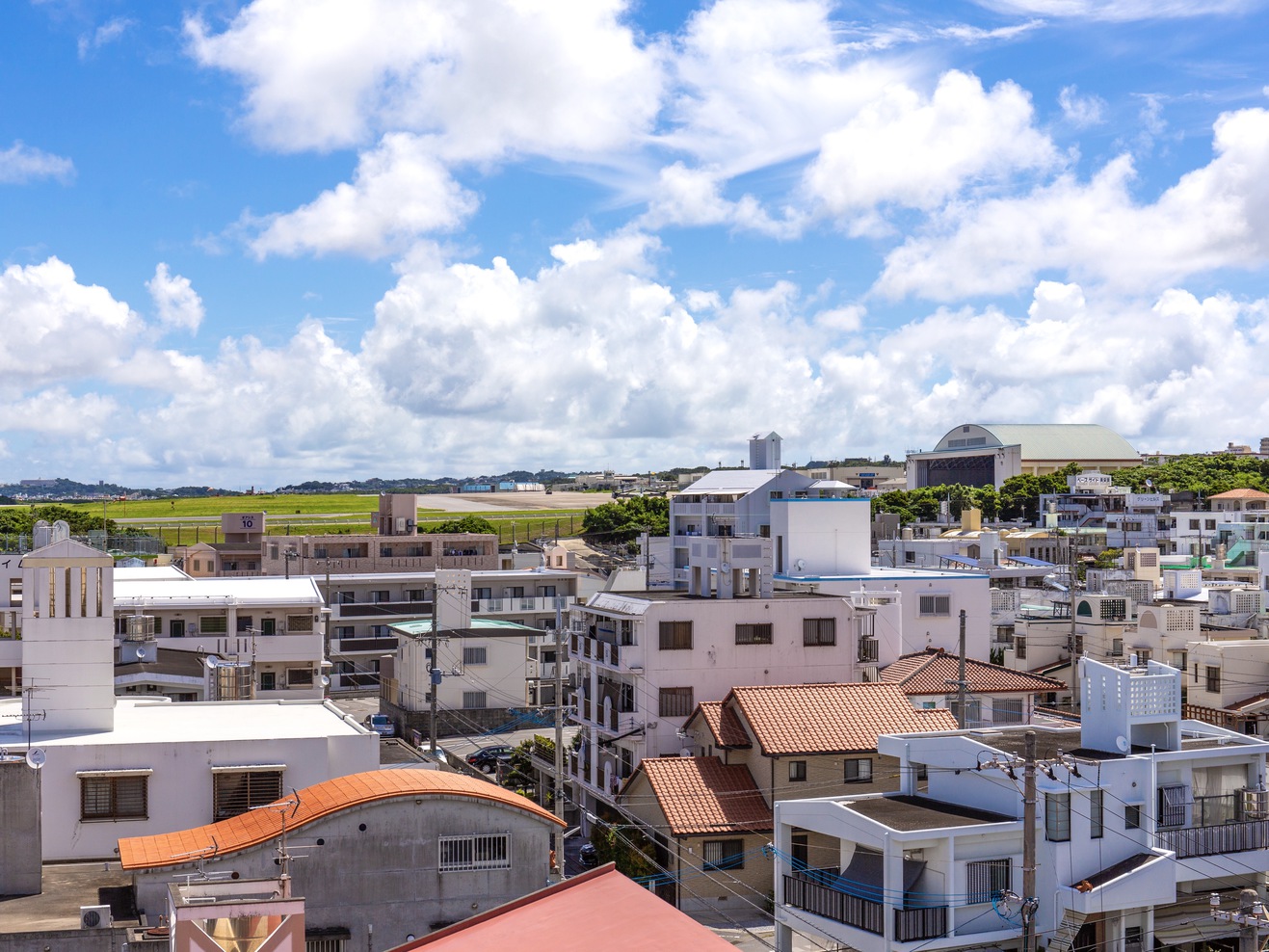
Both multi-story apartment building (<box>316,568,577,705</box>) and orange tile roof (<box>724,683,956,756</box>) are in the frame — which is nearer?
orange tile roof (<box>724,683,956,756</box>)

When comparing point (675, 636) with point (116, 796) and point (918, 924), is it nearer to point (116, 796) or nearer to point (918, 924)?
point (918, 924)

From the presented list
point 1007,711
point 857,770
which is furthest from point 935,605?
point 857,770

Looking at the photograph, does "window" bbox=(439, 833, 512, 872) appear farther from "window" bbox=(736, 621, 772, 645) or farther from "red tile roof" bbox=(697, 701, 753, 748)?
"window" bbox=(736, 621, 772, 645)

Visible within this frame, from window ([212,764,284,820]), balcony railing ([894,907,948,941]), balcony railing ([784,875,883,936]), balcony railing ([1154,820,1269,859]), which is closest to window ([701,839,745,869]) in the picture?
balcony railing ([784,875,883,936])

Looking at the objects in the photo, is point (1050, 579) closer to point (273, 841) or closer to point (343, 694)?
point (343, 694)

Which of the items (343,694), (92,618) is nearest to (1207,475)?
(343,694)

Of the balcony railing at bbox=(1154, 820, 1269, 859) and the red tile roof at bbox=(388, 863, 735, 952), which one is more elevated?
the red tile roof at bbox=(388, 863, 735, 952)
